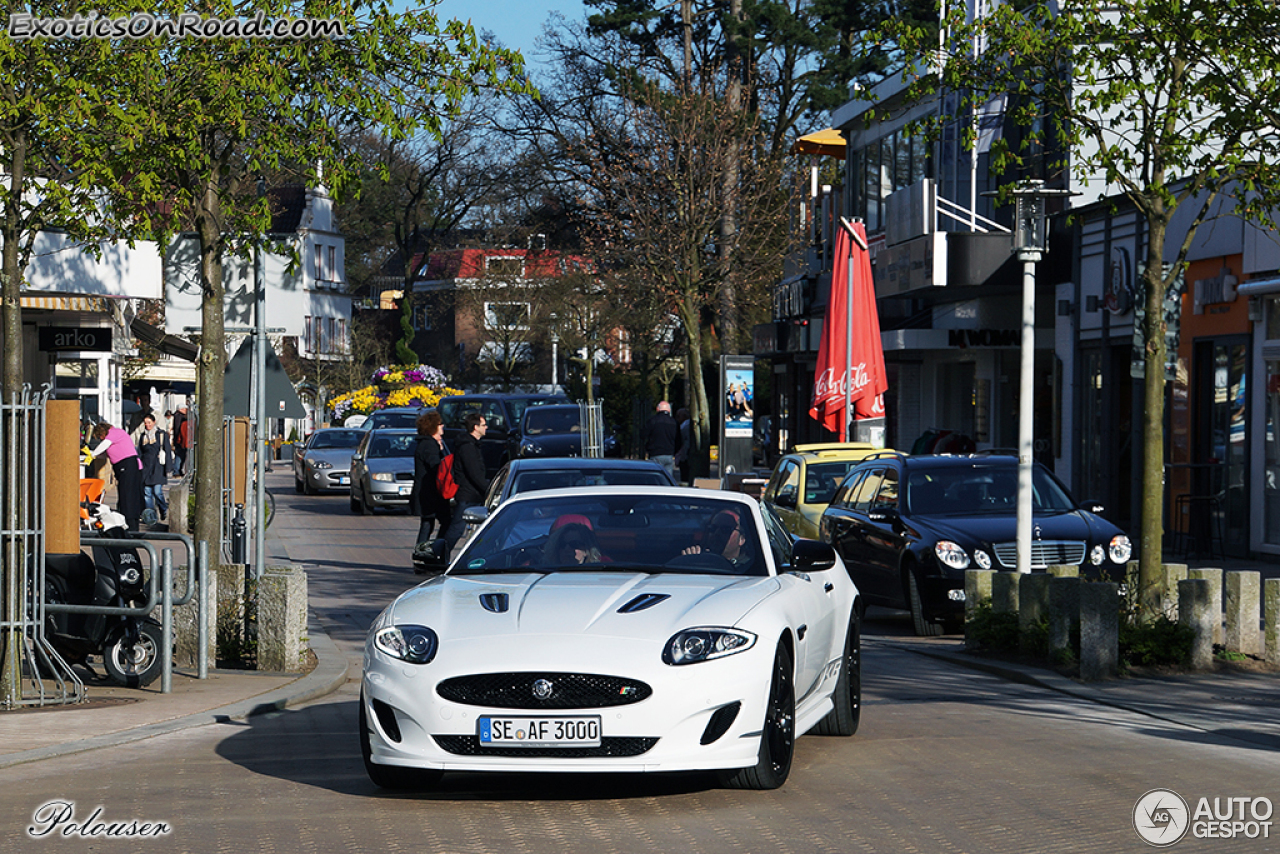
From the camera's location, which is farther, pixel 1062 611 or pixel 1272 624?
pixel 1272 624

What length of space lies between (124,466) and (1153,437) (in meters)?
16.1

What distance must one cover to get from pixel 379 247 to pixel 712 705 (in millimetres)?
90117

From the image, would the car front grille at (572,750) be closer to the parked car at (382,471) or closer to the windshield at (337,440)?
the parked car at (382,471)

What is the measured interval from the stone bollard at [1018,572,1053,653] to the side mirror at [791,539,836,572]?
480 centimetres

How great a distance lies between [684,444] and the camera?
37.8 metres

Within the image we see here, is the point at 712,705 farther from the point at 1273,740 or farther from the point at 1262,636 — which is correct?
the point at 1262,636

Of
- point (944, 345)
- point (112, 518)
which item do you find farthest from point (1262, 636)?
point (944, 345)

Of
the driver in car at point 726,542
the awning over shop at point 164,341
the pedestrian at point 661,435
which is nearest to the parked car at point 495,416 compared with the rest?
the pedestrian at point 661,435

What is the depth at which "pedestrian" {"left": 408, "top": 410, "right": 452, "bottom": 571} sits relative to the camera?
20297 millimetres

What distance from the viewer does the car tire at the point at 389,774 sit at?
25.0ft

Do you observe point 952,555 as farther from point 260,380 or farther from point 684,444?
point 684,444

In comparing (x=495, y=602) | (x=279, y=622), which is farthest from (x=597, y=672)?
(x=279, y=622)

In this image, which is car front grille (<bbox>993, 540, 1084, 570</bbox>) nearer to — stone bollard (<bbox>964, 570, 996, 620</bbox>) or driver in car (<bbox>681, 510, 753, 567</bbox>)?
stone bollard (<bbox>964, 570, 996, 620</bbox>)

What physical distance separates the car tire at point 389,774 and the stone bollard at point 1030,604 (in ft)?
21.1
